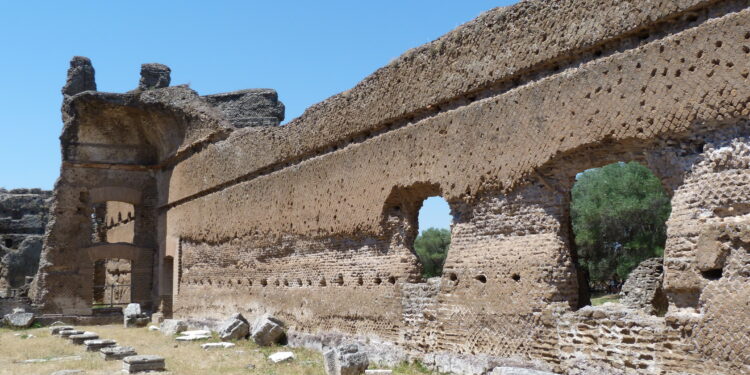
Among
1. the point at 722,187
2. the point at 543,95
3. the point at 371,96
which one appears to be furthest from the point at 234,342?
the point at 722,187

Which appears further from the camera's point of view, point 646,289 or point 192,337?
point 192,337

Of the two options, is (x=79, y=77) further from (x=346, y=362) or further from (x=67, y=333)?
(x=346, y=362)

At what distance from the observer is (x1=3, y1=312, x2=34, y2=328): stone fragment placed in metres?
15.3

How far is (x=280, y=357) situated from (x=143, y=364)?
1.79 metres

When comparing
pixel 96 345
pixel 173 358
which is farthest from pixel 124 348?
pixel 96 345

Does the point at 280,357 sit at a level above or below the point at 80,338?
below

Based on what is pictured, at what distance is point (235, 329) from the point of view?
11539 mm

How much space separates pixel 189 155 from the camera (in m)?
→ 15.8

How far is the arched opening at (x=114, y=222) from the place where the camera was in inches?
809

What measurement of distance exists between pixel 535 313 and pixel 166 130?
1267cm

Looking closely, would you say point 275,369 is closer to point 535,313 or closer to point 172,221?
point 535,313

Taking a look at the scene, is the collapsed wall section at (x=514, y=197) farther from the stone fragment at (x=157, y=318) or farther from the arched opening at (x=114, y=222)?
the arched opening at (x=114, y=222)

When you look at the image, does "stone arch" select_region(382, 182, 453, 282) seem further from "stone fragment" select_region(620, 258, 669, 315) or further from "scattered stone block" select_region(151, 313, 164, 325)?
"scattered stone block" select_region(151, 313, 164, 325)

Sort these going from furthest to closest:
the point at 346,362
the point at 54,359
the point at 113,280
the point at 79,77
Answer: the point at 113,280 → the point at 79,77 → the point at 54,359 → the point at 346,362
